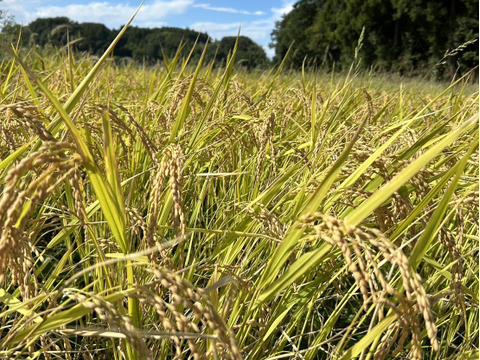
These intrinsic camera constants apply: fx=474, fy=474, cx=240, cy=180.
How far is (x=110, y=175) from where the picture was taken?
81 cm

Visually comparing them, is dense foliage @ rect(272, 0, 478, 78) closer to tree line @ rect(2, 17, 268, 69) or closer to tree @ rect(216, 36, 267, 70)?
tree @ rect(216, 36, 267, 70)

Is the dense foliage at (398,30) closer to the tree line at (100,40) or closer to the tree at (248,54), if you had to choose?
the tree at (248,54)

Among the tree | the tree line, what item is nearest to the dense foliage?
the tree

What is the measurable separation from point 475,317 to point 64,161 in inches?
48.9

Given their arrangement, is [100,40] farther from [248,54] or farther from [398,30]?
[398,30]

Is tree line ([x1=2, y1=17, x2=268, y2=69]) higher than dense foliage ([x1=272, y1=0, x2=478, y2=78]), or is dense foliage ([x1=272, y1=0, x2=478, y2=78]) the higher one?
dense foliage ([x1=272, y1=0, x2=478, y2=78])

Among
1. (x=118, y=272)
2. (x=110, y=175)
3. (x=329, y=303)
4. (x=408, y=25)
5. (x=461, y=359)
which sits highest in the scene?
(x=408, y=25)

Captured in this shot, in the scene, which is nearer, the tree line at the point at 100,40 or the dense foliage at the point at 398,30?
the tree line at the point at 100,40

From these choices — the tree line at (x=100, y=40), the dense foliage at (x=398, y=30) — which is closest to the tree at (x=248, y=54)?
the tree line at (x=100, y=40)

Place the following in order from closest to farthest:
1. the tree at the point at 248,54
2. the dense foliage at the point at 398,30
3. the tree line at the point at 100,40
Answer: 1. the tree at the point at 248,54
2. the tree line at the point at 100,40
3. the dense foliage at the point at 398,30

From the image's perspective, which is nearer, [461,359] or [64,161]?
[64,161]

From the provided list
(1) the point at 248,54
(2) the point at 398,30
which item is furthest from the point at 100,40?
(2) the point at 398,30

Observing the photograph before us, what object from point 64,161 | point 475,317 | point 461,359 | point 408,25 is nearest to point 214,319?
point 64,161

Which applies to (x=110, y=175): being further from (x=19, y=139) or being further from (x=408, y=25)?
(x=408, y=25)
